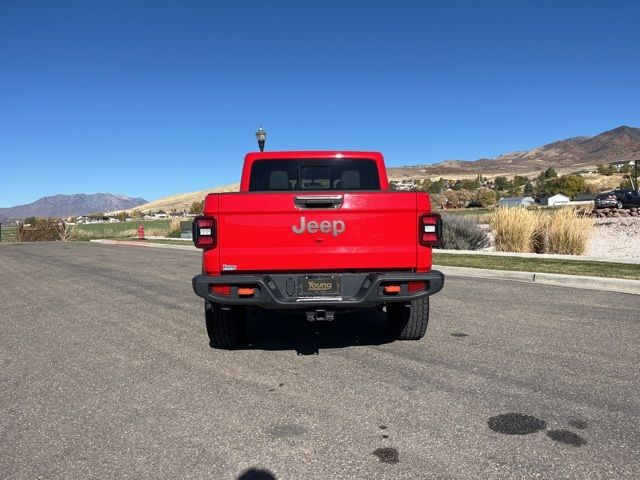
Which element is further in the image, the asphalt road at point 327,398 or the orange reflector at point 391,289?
the orange reflector at point 391,289

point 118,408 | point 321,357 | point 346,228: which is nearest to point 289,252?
point 346,228

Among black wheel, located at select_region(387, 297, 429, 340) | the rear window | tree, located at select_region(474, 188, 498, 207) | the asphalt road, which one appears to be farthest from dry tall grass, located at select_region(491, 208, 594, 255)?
tree, located at select_region(474, 188, 498, 207)

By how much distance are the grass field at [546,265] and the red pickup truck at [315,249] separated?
20.8 feet

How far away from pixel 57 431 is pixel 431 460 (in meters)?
2.49

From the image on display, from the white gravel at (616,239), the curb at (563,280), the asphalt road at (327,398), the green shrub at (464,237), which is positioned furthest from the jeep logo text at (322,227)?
the white gravel at (616,239)

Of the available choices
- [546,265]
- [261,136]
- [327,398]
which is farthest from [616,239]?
[327,398]

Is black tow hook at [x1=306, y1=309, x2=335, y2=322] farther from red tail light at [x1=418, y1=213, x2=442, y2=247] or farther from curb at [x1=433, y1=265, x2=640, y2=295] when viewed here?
curb at [x1=433, y1=265, x2=640, y2=295]

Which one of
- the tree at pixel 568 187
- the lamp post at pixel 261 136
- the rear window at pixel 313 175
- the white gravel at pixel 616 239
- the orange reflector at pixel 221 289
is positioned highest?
the lamp post at pixel 261 136

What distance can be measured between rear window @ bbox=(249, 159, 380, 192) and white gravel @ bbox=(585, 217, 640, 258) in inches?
459

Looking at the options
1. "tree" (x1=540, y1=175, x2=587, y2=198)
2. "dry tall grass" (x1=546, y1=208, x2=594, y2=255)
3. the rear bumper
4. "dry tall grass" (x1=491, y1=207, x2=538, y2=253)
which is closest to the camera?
the rear bumper

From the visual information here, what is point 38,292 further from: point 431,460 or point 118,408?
point 431,460

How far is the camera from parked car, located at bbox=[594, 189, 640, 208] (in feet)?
102

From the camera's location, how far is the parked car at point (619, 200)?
31.1 metres

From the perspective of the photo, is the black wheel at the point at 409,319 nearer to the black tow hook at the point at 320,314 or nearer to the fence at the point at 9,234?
the black tow hook at the point at 320,314
